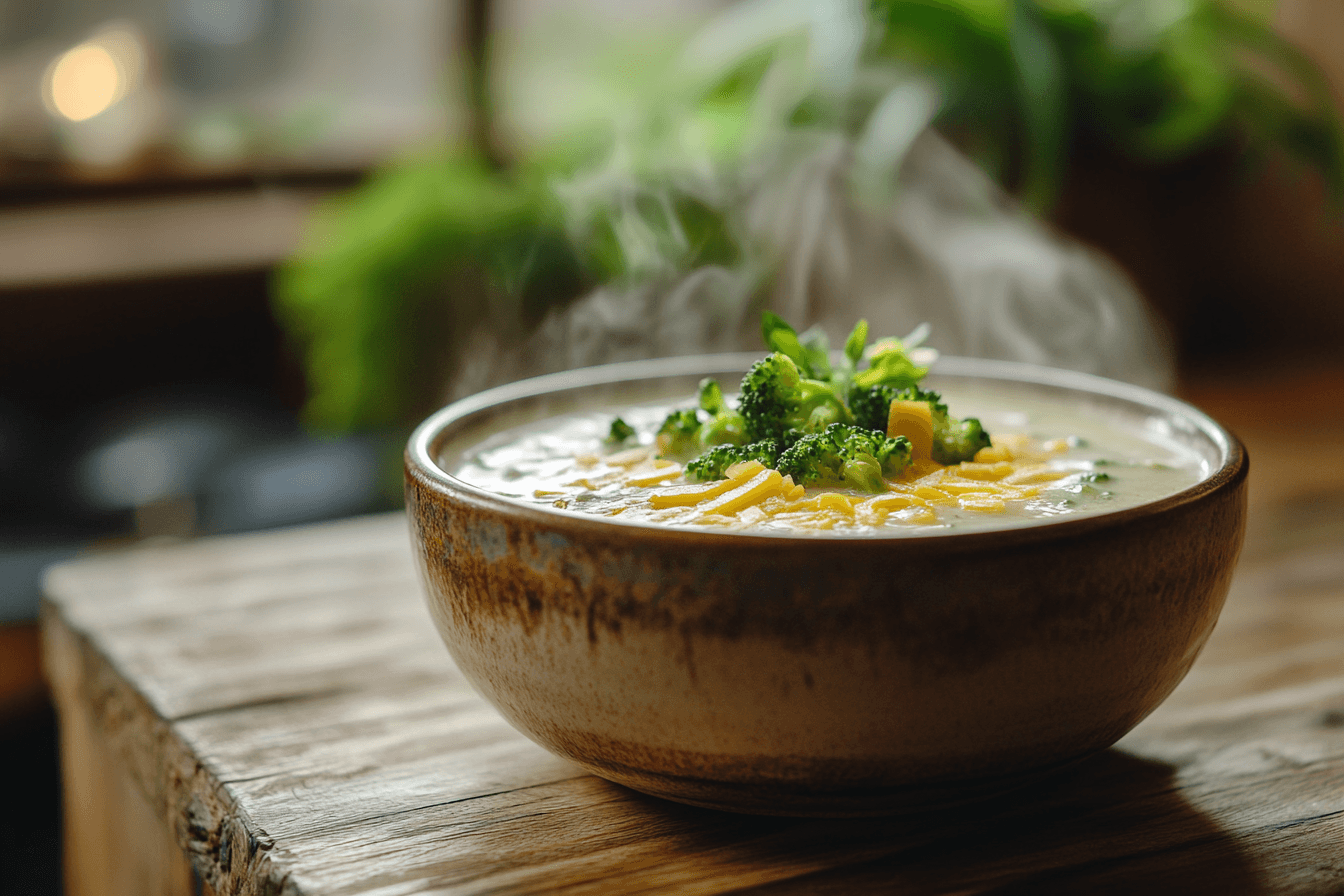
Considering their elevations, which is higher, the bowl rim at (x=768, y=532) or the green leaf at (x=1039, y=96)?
the green leaf at (x=1039, y=96)

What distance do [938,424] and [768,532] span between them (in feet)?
0.95

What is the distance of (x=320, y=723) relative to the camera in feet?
3.54

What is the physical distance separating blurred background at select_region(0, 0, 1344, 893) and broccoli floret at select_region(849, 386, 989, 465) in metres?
1.14

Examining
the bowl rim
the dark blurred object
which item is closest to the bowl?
the bowl rim

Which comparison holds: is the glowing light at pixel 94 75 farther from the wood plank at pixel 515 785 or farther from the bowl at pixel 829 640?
the bowl at pixel 829 640

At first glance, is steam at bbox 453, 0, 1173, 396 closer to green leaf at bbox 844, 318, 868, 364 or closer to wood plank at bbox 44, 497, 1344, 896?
wood plank at bbox 44, 497, 1344, 896

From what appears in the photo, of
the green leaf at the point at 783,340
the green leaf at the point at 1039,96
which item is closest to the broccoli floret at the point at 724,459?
the green leaf at the point at 783,340

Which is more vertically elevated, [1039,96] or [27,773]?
[1039,96]

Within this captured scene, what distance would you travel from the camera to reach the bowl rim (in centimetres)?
70

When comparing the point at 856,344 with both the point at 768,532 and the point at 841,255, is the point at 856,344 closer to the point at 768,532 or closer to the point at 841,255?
the point at 768,532

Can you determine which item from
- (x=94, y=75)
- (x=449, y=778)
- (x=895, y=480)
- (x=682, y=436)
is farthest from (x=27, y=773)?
(x=895, y=480)

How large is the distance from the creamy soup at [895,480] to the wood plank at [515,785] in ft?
0.73

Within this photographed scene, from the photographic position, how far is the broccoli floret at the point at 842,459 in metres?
0.88

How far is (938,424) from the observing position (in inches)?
38.4
